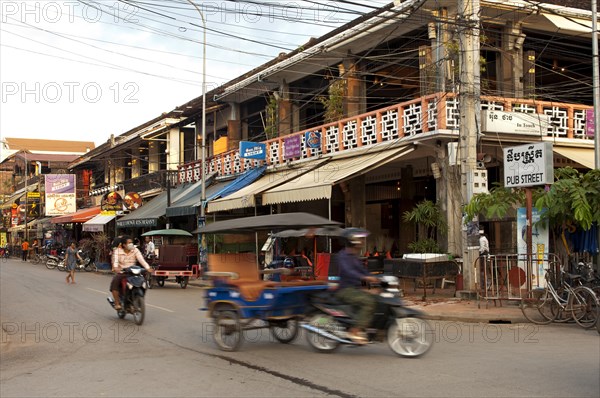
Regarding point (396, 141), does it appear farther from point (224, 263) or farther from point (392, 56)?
point (224, 263)

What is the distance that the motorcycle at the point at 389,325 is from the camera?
836 cm

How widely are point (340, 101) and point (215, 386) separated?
17713mm

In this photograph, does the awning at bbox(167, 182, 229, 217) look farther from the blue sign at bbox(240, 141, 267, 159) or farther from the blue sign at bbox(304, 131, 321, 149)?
the blue sign at bbox(304, 131, 321, 149)

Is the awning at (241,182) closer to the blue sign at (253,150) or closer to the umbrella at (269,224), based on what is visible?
the blue sign at (253,150)

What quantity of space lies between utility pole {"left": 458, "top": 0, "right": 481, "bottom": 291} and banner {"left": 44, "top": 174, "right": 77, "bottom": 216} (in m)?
37.0

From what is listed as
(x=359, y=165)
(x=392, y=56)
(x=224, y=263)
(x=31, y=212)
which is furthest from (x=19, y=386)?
(x=31, y=212)

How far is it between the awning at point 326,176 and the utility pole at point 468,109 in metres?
2.78

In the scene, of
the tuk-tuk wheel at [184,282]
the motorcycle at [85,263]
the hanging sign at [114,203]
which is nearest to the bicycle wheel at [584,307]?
the tuk-tuk wheel at [184,282]

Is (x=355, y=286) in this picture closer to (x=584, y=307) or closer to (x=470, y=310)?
(x=584, y=307)

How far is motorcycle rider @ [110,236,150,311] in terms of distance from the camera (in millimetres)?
12898

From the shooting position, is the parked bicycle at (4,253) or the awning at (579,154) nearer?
the awning at (579,154)

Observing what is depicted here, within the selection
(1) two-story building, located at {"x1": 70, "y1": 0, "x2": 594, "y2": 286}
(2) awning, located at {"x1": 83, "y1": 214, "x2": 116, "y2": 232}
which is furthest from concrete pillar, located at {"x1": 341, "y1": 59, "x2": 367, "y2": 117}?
(2) awning, located at {"x1": 83, "y1": 214, "x2": 116, "y2": 232}

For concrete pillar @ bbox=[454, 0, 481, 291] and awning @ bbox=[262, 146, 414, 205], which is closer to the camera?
concrete pillar @ bbox=[454, 0, 481, 291]

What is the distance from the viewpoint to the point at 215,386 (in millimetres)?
7023
